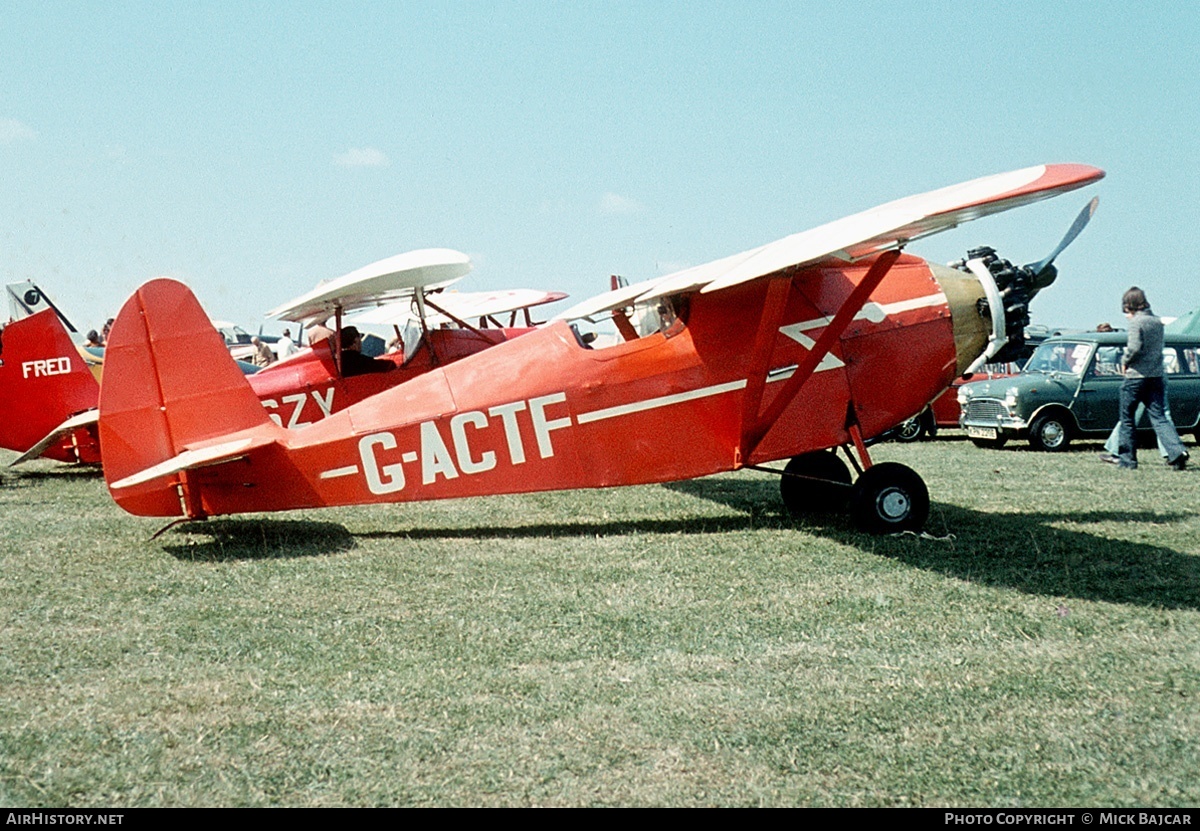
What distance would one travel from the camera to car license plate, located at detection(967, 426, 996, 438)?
14.6 metres

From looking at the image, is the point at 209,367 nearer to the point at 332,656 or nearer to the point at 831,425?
the point at 332,656

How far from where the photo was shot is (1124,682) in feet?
12.8

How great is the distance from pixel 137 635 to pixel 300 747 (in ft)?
5.74

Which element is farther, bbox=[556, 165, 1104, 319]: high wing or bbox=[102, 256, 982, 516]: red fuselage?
bbox=[102, 256, 982, 516]: red fuselage

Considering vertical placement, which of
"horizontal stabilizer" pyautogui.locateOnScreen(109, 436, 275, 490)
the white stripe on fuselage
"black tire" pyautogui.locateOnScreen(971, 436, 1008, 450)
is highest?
"horizontal stabilizer" pyautogui.locateOnScreen(109, 436, 275, 490)

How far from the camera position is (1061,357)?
15.0 m

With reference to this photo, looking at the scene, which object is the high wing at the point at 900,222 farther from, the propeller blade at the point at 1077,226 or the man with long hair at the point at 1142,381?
the man with long hair at the point at 1142,381

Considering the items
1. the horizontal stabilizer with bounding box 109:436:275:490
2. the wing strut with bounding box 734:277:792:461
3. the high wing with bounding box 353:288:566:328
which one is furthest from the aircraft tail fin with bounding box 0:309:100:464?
the wing strut with bounding box 734:277:792:461

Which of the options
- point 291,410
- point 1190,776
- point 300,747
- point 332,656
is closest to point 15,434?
point 291,410

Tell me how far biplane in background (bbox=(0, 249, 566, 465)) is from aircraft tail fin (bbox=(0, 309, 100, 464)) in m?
0.01

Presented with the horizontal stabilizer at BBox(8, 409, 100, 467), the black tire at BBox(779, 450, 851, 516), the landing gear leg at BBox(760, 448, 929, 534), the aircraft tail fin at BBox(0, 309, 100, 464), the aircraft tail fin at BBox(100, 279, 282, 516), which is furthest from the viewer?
the aircraft tail fin at BBox(0, 309, 100, 464)

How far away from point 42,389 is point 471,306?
5.48m

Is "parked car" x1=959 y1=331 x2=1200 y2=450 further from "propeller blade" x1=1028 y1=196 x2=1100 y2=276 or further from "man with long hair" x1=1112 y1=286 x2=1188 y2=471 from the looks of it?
"propeller blade" x1=1028 y1=196 x2=1100 y2=276

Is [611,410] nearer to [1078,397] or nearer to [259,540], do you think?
[259,540]
